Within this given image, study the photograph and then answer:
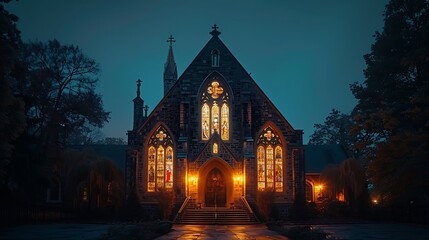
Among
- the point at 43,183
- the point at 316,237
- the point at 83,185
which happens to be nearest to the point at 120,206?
the point at 83,185

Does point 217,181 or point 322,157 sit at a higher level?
point 322,157

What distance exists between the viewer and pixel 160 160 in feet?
110

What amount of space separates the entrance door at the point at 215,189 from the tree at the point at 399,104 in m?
10.9

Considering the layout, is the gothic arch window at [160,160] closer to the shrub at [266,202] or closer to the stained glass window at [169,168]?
the stained glass window at [169,168]

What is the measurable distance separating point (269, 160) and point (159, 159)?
26.1ft

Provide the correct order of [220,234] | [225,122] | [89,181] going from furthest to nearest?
[225,122]
[89,181]
[220,234]

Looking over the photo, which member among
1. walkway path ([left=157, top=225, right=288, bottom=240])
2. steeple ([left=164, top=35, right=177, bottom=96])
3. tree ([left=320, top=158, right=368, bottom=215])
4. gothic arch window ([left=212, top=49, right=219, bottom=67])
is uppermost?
steeple ([left=164, top=35, right=177, bottom=96])

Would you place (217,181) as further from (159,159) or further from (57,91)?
(57,91)

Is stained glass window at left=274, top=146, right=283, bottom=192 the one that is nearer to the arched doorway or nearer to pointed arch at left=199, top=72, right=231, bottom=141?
the arched doorway

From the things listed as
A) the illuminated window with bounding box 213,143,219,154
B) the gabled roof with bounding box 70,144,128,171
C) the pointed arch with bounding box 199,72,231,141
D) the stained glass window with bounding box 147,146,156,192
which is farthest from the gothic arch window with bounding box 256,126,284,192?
the gabled roof with bounding box 70,144,128,171

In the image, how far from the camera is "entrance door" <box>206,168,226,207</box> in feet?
108

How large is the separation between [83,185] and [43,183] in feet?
17.9

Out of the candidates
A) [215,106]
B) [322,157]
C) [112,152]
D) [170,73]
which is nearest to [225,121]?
[215,106]

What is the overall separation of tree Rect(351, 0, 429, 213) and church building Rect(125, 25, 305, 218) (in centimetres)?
667
